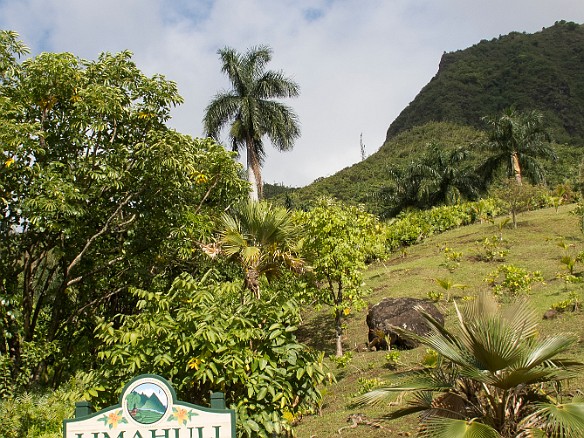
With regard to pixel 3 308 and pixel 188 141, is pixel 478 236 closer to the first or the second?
pixel 188 141

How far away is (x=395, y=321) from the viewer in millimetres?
13781

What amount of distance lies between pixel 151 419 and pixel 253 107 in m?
18.6

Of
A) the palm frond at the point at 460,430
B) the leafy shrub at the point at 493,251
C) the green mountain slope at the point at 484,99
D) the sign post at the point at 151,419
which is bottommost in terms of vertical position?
the palm frond at the point at 460,430

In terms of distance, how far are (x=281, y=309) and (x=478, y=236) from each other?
21.0 meters

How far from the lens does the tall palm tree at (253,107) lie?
22.4 meters

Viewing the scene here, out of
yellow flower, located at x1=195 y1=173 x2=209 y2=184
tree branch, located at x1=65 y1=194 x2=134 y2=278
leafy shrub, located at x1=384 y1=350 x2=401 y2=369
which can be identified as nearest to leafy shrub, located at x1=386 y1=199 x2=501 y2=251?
leafy shrub, located at x1=384 y1=350 x2=401 y2=369

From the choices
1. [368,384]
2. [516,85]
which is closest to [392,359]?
[368,384]

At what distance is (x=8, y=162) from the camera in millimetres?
8695

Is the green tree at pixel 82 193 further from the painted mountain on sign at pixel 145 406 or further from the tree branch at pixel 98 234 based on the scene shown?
the painted mountain on sign at pixel 145 406

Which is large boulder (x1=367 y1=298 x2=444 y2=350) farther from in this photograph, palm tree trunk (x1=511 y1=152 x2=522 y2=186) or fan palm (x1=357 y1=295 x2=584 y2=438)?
palm tree trunk (x1=511 y1=152 x2=522 y2=186)

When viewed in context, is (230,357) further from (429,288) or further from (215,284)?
(429,288)

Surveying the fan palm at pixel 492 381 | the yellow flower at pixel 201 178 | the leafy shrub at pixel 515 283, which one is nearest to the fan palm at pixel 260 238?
the yellow flower at pixel 201 178

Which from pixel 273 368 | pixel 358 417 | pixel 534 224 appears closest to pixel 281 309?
pixel 273 368

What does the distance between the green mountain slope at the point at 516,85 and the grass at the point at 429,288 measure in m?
52.4
